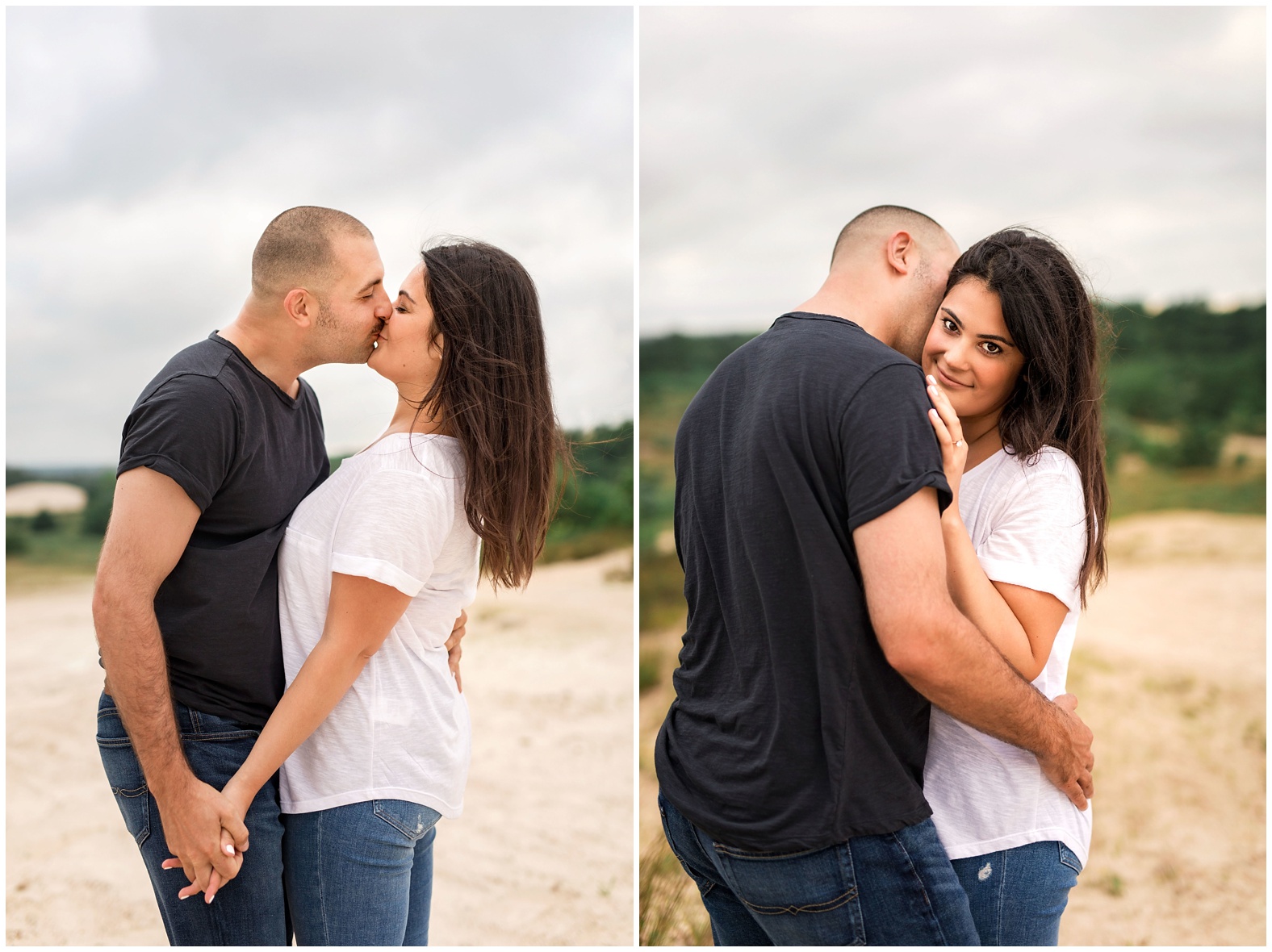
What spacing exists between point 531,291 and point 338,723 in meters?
0.95

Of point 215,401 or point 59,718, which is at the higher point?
point 215,401

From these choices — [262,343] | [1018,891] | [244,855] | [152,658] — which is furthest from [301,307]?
[1018,891]

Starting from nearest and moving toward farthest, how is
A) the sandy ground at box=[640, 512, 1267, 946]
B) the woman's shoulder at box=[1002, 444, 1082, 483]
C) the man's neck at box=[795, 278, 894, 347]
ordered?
the woman's shoulder at box=[1002, 444, 1082, 483] → the man's neck at box=[795, 278, 894, 347] → the sandy ground at box=[640, 512, 1267, 946]

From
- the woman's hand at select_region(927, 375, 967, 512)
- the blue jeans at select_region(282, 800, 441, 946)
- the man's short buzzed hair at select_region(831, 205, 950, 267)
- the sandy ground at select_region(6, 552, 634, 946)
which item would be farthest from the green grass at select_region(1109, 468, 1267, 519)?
the blue jeans at select_region(282, 800, 441, 946)

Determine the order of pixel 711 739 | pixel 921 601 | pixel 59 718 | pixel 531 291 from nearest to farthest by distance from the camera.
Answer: pixel 921 601, pixel 711 739, pixel 531 291, pixel 59 718

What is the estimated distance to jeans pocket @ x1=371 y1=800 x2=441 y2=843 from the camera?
168 centimetres

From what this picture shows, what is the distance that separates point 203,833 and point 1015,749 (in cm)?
143

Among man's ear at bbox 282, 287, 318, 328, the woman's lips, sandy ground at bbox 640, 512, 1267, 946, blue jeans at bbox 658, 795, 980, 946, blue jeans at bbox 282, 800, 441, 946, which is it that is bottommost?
sandy ground at bbox 640, 512, 1267, 946

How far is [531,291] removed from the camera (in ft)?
6.29

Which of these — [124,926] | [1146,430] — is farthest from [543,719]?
[1146,430]

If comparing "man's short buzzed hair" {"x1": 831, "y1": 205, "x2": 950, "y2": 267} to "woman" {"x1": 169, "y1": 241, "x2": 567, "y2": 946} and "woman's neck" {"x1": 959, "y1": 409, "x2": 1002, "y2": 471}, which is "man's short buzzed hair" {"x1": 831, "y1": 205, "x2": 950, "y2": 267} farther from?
"woman" {"x1": 169, "y1": 241, "x2": 567, "y2": 946}

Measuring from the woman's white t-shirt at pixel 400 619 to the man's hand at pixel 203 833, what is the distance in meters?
0.12

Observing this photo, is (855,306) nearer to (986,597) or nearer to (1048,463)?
(1048,463)

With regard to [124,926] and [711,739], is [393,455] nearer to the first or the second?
[711,739]
